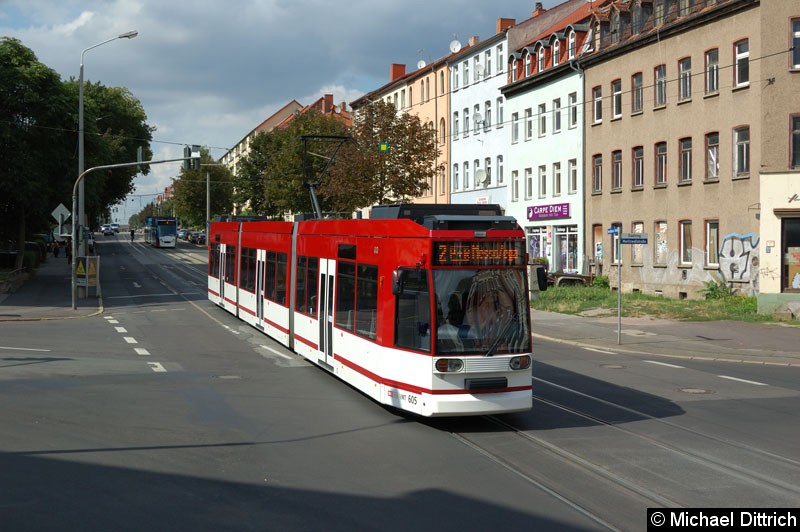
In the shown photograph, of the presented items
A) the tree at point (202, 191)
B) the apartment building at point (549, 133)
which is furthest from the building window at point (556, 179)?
the tree at point (202, 191)

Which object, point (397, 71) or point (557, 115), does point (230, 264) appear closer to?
point (557, 115)

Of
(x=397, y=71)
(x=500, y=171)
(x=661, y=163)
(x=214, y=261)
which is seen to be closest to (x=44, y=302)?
(x=214, y=261)

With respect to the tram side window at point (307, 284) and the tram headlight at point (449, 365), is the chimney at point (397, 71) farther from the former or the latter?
the tram headlight at point (449, 365)

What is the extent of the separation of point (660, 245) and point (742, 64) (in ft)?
27.9

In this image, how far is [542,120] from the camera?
49.7 meters

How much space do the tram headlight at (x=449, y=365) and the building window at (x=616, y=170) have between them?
3232 cm

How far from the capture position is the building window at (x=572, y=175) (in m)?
46.2

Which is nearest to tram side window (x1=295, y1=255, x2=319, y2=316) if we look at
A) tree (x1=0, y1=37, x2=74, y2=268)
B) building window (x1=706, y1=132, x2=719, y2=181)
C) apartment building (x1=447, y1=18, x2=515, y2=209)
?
building window (x1=706, y1=132, x2=719, y2=181)

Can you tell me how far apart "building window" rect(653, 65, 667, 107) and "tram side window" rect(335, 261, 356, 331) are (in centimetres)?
2643

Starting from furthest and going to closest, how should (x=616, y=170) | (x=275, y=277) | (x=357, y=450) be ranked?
1. (x=616, y=170)
2. (x=275, y=277)
3. (x=357, y=450)

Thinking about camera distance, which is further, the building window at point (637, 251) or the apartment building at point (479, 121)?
the apartment building at point (479, 121)

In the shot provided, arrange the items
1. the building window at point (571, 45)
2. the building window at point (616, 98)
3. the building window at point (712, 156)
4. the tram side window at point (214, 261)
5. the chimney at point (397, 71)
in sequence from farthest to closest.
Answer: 1. the chimney at point (397, 71)
2. the building window at point (571, 45)
3. the building window at point (616, 98)
4. the building window at point (712, 156)
5. the tram side window at point (214, 261)

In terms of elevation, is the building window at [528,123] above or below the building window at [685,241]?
above

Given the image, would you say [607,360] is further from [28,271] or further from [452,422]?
[28,271]
